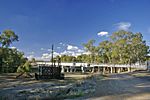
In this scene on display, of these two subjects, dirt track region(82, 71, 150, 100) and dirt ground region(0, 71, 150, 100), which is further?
dirt ground region(0, 71, 150, 100)

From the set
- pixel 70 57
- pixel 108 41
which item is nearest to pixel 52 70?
pixel 108 41

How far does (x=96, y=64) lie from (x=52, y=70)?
7103 centimetres

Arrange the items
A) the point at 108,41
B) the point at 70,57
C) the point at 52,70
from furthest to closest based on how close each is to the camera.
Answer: the point at 70,57 < the point at 108,41 < the point at 52,70

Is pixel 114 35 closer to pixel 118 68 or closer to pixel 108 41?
pixel 108 41

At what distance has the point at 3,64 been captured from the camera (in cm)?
6681

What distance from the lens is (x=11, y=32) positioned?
6481cm

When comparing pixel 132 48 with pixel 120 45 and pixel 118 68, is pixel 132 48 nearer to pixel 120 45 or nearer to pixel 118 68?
pixel 120 45

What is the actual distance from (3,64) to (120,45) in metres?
40.3

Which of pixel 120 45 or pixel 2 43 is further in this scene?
pixel 120 45

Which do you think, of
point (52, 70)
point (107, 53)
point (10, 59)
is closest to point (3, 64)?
point (10, 59)

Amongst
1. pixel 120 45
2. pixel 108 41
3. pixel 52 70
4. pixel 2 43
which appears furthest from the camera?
pixel 108 41

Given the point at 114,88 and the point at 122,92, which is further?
the point at 114,88

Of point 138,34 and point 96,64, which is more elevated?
point 138,34

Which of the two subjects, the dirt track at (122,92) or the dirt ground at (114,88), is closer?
the dirt track at (122,92)
